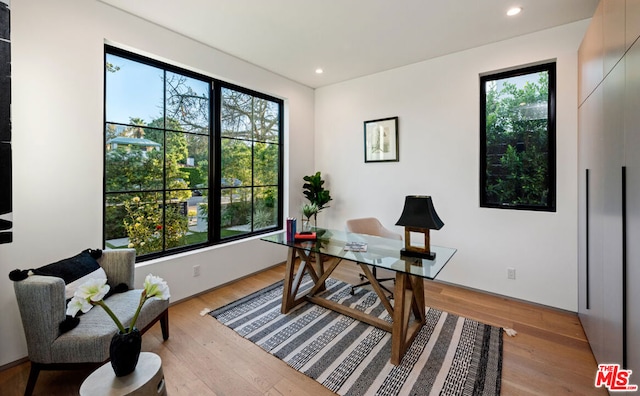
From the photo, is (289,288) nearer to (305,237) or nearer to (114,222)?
(305,237)

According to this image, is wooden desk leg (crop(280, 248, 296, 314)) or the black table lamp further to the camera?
wooden desk leg (crop(280, 248, 296, 314))

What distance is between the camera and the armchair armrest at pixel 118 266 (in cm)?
223

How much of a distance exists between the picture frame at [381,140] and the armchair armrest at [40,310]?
353 centimetres

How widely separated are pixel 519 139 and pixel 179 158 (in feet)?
12.4

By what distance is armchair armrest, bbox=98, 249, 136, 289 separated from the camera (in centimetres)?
223

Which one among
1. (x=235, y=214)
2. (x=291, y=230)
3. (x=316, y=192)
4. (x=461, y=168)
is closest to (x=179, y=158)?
(x=235, y=214)

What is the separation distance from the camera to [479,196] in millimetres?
3191

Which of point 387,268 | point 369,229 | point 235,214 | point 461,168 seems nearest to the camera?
point 387,268

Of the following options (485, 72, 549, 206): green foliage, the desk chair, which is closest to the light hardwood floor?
the desk chair

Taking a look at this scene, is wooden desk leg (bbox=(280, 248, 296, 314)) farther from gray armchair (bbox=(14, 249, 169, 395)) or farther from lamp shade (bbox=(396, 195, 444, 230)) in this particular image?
gray armchair (bbox=(14, 249, 169, 395))

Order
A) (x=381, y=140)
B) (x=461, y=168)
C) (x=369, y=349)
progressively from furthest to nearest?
(x=381, y=140)
(x=461, y=168)
(x=369, y=349)

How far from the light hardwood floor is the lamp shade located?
44.6 inches

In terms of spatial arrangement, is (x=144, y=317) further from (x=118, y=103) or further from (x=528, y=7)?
(x=528, y=7)

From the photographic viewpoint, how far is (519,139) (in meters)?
3.01
